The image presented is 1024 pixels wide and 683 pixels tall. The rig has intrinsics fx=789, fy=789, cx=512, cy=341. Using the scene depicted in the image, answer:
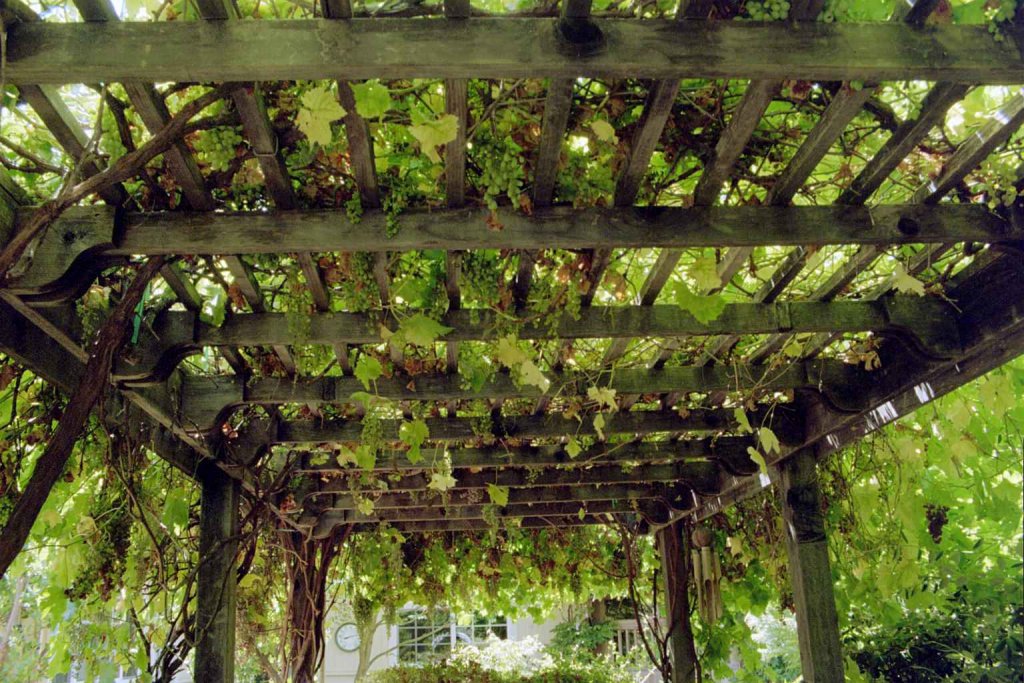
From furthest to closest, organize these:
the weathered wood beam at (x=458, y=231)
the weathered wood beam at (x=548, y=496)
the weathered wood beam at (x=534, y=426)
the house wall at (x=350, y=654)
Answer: the house wall at (x=350, y=654) → the weathered wood beam at (x=548, y=496) → the weathered wood beam at (x=534, y=426) → the weathered wood beam at (x=458, y=231)

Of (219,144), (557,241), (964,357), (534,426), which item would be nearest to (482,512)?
(534,426)

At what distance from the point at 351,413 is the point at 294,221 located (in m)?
1.67

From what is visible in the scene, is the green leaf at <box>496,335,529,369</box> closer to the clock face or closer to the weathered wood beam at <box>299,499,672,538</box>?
the weathered wood beam at <box>299,499,672,538</box>

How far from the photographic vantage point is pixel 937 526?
4418 millimetres

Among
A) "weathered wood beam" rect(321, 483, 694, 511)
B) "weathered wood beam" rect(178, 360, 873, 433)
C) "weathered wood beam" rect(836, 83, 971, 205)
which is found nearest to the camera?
"weathered wood beam" rect(836, 83, 971, 205)

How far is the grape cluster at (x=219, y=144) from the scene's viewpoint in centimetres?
154

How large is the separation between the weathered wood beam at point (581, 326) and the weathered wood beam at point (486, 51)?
1.07 metres

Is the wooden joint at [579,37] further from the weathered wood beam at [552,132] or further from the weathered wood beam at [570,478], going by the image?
the weathered wood beam at [570,478]

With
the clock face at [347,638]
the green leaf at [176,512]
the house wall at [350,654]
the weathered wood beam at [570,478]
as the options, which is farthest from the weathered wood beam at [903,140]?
the clock face at [347,638]

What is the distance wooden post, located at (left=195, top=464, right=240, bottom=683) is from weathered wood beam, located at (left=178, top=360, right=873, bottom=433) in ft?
1.88

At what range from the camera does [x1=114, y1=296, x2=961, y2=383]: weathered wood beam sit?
2303 millimetres

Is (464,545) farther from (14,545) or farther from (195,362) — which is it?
(14,545)

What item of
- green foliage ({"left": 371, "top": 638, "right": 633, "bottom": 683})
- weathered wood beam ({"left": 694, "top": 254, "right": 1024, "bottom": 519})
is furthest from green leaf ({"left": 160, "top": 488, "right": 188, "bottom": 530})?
green foliage ({"left": 371, "top": 638, "right": 633, "bottom": 683})

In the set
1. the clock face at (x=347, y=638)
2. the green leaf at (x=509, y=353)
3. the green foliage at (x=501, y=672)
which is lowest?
the green foliage at (x=501, y=672)
